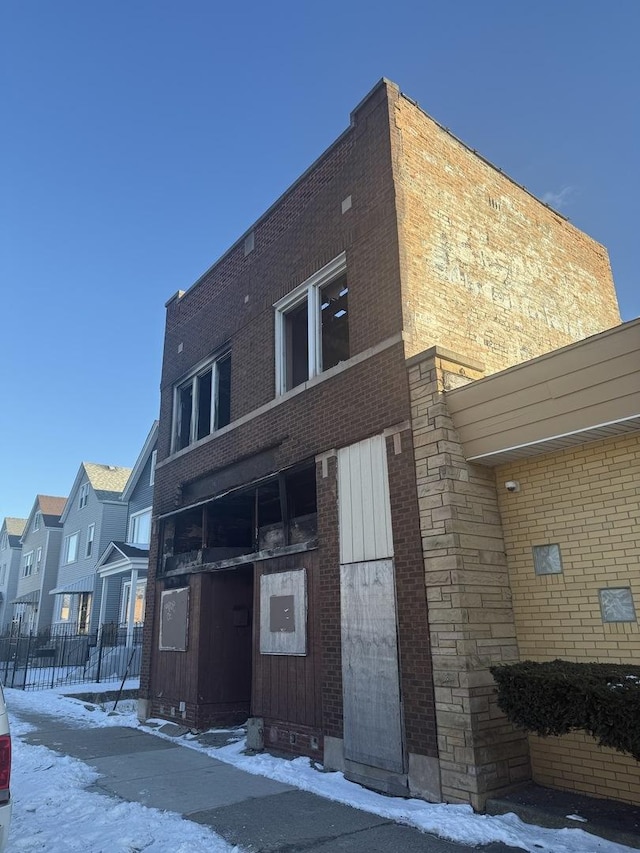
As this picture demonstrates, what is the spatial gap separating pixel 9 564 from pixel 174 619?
138 feet

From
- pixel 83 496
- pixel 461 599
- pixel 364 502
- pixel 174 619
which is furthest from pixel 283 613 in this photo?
pixel 83 496

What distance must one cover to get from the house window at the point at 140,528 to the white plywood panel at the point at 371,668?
2081cm

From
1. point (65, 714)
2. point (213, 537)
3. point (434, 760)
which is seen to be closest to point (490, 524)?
point (434, 760)

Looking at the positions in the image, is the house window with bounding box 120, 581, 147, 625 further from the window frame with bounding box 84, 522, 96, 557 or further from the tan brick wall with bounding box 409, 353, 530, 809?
the tan brick wall with bounding box 409, 353, 530, 809

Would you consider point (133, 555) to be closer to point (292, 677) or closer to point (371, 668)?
point (292, 677)

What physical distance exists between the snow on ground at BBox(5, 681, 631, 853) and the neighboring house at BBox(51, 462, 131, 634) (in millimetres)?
21375

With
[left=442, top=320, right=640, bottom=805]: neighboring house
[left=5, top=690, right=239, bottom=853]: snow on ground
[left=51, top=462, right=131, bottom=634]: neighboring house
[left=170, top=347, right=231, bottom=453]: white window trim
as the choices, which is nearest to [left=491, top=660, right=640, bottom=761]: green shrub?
[left=442, top=320, right=640, bottom=805]: neighboring house

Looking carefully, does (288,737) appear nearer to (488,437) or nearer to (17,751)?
(17,751)

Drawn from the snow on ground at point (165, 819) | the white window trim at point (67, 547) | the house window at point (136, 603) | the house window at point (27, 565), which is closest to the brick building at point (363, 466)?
the snow on ground at point (165, 819)

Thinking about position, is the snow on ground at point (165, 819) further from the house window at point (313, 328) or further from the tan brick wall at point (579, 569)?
the house window at point (313, 328)

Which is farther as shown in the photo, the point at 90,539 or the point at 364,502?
the point at 90,539

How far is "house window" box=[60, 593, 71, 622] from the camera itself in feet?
105

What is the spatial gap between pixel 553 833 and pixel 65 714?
36.6 ft

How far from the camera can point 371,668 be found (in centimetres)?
733
